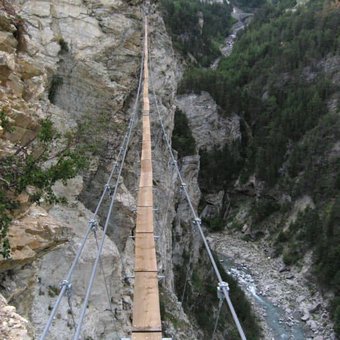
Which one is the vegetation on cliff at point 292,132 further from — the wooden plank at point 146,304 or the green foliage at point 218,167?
the wooden plank at point 146,304

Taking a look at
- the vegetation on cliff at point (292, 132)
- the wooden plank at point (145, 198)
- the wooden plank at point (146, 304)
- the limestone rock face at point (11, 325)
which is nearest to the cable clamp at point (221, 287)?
the wooden plank at point (146, 304)

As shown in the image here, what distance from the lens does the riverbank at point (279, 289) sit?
3066cm

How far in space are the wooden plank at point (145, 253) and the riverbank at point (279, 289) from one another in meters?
22.7

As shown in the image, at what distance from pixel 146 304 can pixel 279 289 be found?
3047 cm

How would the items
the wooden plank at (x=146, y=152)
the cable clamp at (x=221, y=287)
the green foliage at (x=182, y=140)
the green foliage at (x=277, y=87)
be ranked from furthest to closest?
the green foliage at (x=277, y=87) → the green foliage at (x=182, y=140) → the wooden plank at (x=146, y=152) → the cable clamp at (x=221, y=287)

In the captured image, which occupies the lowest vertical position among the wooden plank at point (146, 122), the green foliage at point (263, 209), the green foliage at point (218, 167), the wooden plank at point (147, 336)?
the green foliage at point (263, 209)

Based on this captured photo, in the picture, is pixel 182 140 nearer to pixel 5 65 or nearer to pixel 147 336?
pixel 5 65

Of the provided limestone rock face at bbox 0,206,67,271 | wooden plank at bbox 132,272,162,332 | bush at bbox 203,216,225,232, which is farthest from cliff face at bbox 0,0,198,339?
bush at bbox 203,216,225,232

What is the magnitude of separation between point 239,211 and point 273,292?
16.6 meters

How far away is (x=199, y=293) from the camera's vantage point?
21.8 m

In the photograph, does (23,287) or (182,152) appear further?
(182,152)

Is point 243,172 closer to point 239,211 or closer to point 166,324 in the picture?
point 239,211

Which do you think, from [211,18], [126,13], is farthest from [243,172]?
[211,18]

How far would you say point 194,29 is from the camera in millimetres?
85438
